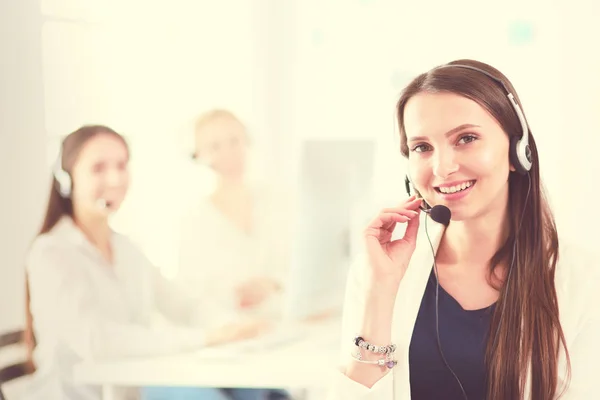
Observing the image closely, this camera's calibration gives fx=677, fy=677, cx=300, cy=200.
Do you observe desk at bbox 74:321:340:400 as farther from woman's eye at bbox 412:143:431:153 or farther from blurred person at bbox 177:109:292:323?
woman's eye at bbox 412:143:431:153

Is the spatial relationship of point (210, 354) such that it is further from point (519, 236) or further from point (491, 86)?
point (491, 86)

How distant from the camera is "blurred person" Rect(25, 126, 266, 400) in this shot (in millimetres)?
1671

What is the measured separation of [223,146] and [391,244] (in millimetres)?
521

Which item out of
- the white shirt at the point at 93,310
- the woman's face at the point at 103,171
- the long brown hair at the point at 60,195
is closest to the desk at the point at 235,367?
the white shirt at the point at 93,310

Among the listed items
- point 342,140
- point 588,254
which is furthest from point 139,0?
point 588,254

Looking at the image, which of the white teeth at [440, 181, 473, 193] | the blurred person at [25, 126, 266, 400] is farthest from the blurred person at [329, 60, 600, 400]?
the blurred person at [25, 126, 266, 400]

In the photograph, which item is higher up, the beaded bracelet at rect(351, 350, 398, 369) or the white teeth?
the white teeth

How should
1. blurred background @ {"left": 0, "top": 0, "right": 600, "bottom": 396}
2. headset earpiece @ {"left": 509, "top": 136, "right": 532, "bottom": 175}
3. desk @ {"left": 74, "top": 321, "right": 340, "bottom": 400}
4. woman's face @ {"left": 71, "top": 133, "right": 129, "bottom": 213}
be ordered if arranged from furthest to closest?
1. woman's face @ {"left": 71, "top": 133, "right": 129, "bottom": 213}
2. desk @ {"left": 74, "top": 321, "right": 340, "bottom": 400}
3. blurred background @ {"left": 0, "top": 0, "right": 600, "bottom": 396}
4. headset earpiece @ {"left": 509, "top": 136, "right": 532, "bottom": 175}

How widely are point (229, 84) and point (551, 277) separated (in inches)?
33.5

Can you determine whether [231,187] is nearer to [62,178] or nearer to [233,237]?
[233,237]

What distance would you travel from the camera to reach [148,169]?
168cm

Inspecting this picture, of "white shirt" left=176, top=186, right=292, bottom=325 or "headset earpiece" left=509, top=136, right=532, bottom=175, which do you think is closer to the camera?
"headset earpiece" left=509, top=136, right=532, bottom=175

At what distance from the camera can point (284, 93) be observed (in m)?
1.59

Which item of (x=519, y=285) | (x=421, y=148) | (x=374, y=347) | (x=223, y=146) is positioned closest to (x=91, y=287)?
(x=223, y=146)
